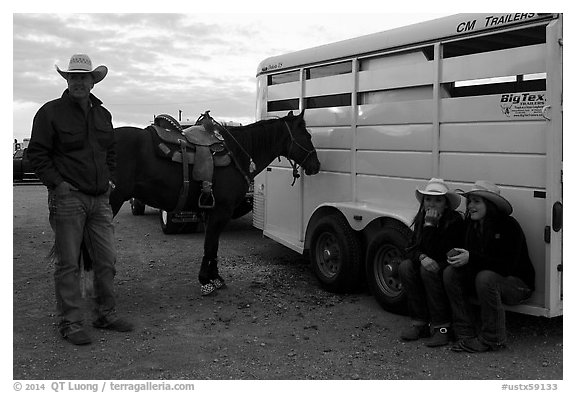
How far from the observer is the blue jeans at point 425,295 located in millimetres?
5047

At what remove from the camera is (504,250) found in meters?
4.77

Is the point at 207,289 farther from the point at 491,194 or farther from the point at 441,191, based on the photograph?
the point at 491,194

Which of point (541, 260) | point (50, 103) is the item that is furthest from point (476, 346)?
point (50, 103)

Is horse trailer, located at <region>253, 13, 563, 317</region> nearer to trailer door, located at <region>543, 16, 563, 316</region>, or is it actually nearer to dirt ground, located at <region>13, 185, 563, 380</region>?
trailer door, located at <region>543, 16, 563, 316</region>

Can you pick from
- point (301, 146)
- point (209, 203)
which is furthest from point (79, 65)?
point (301, 146)

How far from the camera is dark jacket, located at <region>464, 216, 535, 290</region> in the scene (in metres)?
4.74

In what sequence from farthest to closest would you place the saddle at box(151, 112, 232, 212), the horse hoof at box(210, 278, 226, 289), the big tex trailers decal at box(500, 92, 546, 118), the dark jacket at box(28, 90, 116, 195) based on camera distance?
the horse hoof at box(210, 278, 226, 289), the saddle at box(151, 112, 232, 212), the dark jacket at box(28, 90, 116, 195), the big tex trailers decal at box(500, 92, 546, 118)

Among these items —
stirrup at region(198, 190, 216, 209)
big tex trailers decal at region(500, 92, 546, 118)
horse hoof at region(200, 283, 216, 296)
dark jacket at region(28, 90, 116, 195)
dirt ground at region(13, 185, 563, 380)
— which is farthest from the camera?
horse hoof at region(200, 283, 216, 296)

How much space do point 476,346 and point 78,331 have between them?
3.30 metres

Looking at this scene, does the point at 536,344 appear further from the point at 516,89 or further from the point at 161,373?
the point at 161,373

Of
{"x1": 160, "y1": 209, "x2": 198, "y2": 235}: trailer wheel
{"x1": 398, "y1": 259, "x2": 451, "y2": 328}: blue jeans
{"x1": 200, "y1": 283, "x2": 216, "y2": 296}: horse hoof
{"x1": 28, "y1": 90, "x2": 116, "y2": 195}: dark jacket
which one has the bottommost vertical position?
{"x1": 200, "y1": 283, "x2": 216, "y2": 296}: horse hoof

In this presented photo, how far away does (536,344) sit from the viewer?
5.01 metres

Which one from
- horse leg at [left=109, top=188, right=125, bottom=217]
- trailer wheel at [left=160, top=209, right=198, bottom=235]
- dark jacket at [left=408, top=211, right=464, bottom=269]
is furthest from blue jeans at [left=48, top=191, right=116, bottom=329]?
trailer wheel at [left=160, top=209, right=198, bottom=235]

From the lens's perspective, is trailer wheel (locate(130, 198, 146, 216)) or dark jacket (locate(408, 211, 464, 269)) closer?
dark jacket (locate(408, 211, 464, 269))
